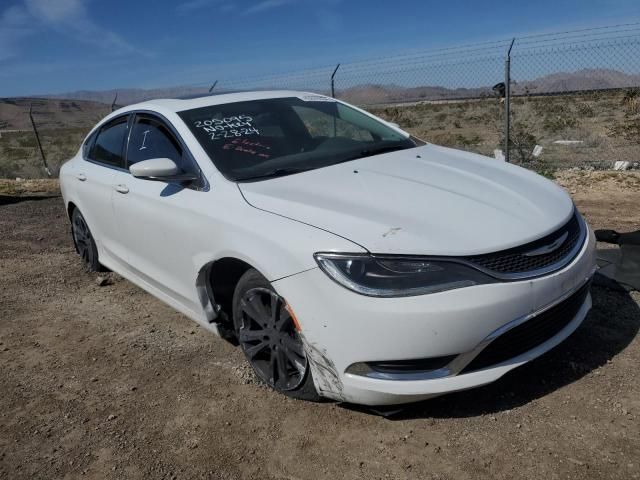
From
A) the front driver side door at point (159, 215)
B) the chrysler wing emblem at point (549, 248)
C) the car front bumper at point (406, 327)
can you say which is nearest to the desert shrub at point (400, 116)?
the front driver side door at point (159, 215)

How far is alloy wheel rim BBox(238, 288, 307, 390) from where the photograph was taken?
283 centimetres

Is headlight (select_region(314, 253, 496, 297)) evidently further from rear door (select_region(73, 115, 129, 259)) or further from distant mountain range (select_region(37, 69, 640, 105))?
distant mountain range (select_region(37, 69, 640, 105))

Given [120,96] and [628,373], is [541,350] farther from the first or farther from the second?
[120,96]

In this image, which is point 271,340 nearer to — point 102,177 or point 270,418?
point 270,418

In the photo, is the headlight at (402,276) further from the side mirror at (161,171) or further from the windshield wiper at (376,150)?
the side mirror at (161,171)

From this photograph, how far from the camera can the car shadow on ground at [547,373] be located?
2.78 meters

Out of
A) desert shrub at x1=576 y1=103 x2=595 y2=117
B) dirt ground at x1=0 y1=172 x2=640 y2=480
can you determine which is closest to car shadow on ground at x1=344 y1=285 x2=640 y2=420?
dirt ground at x1=0 y1=172 x2=640 y2=480

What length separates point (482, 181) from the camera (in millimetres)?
3158

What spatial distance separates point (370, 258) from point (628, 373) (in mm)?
1630

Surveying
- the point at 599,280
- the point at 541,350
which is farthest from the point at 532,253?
the point at 599,280

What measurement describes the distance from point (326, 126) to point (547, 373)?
2401 mm

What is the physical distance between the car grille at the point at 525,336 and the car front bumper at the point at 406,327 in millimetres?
29

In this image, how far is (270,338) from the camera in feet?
9.73

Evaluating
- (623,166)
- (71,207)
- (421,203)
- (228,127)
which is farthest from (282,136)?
(623,166)
